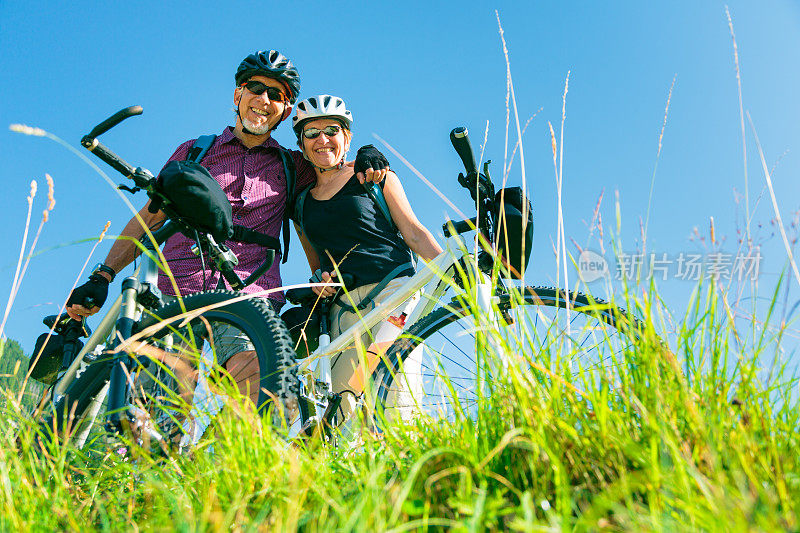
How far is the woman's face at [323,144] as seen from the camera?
13.1 ft

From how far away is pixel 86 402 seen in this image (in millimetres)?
2641

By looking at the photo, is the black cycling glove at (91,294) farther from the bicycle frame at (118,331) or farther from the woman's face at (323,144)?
the woman's face at (323,144)

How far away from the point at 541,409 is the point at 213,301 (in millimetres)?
1613

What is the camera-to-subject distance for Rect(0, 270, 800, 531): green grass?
1.11m

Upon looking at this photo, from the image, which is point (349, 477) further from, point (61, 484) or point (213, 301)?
point (213, 301)

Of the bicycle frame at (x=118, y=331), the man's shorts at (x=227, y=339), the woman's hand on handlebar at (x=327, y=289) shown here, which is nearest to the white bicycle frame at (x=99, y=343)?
the bicycle frame at (x=118, y=331)

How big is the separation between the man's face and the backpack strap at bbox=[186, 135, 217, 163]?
26cm

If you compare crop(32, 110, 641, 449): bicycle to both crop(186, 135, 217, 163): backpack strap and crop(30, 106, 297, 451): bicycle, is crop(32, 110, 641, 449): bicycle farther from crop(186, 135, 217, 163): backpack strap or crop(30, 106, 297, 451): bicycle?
crop(186, 135, 217, 163): backpack strap

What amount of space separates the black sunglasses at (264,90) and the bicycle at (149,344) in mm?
1581

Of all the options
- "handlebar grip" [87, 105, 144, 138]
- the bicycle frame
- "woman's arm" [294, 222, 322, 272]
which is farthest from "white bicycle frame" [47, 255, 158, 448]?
"woman's arm" [294, 222, 322, 272]

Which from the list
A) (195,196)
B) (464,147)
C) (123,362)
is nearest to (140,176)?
(195,196)

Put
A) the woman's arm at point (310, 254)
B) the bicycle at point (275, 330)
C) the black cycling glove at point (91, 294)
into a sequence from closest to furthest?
the bicycle at point (275, 330) < the black cycling glove at point (91, 294) < the woman's arm at point (310, 254)

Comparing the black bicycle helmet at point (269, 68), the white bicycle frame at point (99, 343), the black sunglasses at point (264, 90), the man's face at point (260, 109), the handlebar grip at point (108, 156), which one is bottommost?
the white bicycle frame at point (99, 343)

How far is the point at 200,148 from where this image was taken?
3992mm
